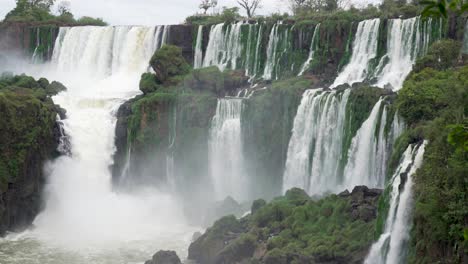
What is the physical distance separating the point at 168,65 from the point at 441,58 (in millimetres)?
15286

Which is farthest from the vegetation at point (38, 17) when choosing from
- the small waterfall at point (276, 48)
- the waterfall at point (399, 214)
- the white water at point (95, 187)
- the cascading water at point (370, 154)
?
the waterfall at point (399, 214)

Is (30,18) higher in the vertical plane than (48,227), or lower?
higher

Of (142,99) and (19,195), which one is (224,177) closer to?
(142,99)

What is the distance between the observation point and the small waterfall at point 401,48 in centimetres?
3309

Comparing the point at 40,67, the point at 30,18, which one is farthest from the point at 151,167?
the point at 30,18

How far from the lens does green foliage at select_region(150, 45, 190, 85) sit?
3862 centimetres

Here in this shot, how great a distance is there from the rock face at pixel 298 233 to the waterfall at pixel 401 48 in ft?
31.0

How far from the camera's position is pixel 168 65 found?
38781mm

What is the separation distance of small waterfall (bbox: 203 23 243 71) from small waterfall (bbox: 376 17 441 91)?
945cm

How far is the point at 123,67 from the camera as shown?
149 ft

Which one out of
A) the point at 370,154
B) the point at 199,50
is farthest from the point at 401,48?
the point at 199,50

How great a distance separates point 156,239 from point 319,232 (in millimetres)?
7889

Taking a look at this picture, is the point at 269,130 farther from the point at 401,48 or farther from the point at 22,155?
the point at 22,155

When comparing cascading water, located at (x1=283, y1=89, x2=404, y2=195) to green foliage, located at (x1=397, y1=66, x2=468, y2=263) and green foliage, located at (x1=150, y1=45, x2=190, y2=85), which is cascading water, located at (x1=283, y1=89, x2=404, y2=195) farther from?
green foliage, located at (x1=150, y1=45, x2=190, y2=85)
